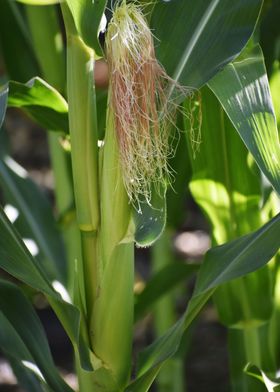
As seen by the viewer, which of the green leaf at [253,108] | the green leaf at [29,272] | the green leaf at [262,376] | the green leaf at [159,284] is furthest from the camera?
the green leaf at [159,284]

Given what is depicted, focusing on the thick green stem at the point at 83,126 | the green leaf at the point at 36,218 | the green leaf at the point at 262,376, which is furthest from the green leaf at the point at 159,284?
the thick green stem at the point at 83,126

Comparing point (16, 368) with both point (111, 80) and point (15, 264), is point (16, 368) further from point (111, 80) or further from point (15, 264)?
point (111, 80)

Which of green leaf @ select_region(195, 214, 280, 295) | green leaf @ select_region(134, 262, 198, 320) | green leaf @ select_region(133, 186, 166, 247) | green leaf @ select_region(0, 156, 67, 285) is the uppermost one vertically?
green leaf @ select_region(133, 186, 166, 247)

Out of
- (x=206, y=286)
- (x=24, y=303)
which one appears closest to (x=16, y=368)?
(x=24, y=303)

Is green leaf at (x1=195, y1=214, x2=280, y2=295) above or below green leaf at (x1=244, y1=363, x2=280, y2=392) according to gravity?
above

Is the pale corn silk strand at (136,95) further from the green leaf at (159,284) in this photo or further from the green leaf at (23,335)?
the green leaf at (159,284)

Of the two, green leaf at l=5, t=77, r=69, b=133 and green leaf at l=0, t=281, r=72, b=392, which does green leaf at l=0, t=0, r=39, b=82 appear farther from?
green leaf at l=0, t=281, r=72, b=392

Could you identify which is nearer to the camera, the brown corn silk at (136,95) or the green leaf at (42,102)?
the brown corn silk at (136,95)

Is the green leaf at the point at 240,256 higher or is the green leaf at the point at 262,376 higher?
the green leaf at the point at 240,256

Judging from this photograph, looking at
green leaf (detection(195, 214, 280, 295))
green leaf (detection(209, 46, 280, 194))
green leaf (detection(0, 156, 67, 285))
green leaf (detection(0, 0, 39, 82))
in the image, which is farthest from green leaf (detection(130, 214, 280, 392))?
green leaf (detection(0, 0, 39, 82))
